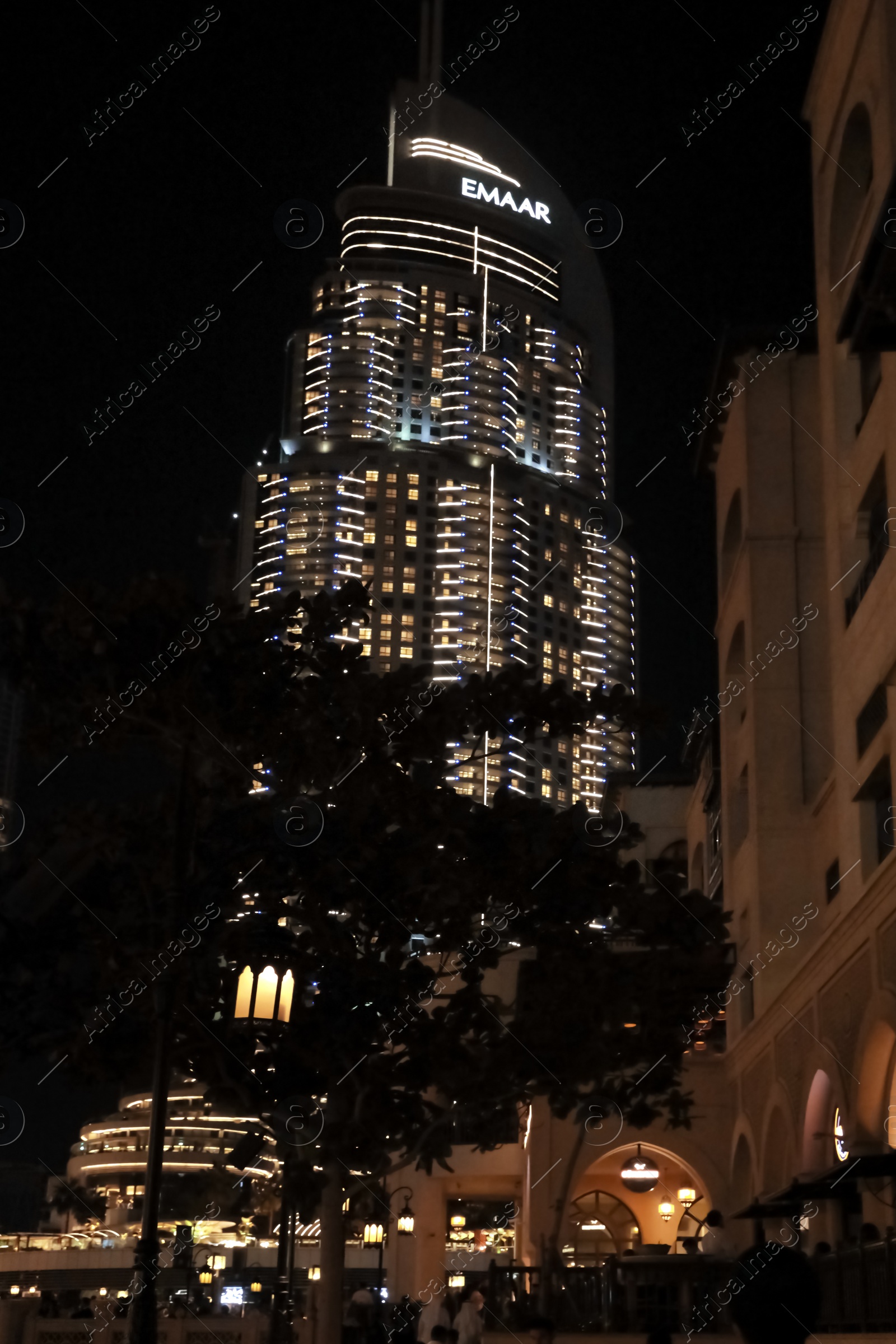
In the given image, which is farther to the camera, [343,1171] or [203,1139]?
[203,1139]

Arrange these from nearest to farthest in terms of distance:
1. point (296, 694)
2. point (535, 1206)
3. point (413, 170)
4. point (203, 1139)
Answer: point (296, 694) → point (535, 1206) → point (203, 1139) → point (413, 170)

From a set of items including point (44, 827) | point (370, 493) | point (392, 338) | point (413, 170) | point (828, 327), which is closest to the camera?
point (44, 827)

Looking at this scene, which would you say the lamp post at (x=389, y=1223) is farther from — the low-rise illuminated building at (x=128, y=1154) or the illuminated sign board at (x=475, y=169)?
the illuminated sign board at (x=475, y=169)

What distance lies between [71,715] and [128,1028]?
133 inches

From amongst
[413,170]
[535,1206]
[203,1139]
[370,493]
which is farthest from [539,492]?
[535,1206]

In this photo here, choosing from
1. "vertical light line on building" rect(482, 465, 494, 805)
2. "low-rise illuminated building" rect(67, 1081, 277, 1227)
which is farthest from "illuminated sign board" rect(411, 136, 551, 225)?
"low-rise illuminated building" rect(67, 1081, 277, 1227)

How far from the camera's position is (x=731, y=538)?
108 ft

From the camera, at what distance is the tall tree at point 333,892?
1544 cm

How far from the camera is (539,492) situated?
164625 mm

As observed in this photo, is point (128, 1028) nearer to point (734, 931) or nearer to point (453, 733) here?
point (453, 733)

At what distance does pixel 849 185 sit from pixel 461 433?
465 feet

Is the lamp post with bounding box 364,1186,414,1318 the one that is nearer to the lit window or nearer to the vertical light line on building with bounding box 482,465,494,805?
the lit window

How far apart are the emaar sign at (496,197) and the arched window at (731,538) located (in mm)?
155321

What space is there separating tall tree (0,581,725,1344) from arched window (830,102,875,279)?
413 inches
